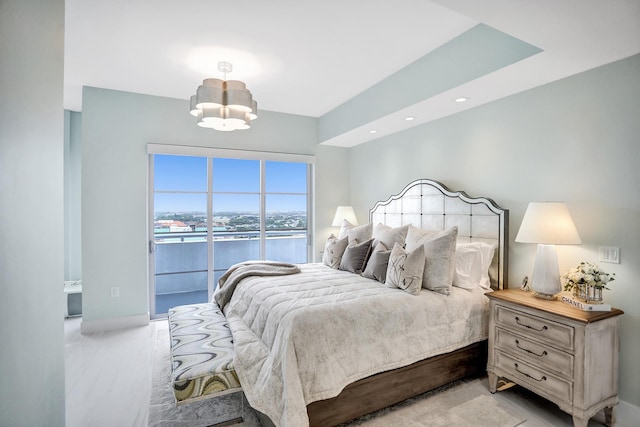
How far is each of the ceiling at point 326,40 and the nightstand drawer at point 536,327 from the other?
1.76 m

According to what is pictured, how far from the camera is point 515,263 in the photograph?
113 inches

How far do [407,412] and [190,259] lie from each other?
3286mm

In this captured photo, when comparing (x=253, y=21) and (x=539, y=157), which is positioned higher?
(x=253, y=21)

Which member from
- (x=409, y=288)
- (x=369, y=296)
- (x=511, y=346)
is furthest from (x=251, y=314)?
(x=511, y=346)

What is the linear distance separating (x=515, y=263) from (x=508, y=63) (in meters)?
1.65

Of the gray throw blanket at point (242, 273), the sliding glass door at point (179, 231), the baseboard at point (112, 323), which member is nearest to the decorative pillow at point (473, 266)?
the gray throw blanket at point (242, 273)

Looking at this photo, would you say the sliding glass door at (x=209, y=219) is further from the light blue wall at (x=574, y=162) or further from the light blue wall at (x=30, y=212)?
the light blue wall at (x=30, y=212)

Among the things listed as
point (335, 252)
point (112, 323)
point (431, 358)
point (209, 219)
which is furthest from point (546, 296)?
point (112, 323)

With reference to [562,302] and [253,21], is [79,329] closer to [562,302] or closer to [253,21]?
[253,21]

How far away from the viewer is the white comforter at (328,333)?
191 cm

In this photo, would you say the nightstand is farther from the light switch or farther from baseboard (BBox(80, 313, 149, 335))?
baseboard (BBox(80, 313, 149, 335))

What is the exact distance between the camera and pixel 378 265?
303 cm

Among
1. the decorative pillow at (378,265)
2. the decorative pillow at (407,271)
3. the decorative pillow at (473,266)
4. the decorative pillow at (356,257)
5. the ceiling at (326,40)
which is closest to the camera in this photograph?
the ceiling at (326,40)

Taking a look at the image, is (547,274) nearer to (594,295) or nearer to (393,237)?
(594,295)
